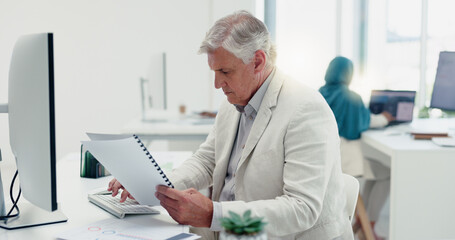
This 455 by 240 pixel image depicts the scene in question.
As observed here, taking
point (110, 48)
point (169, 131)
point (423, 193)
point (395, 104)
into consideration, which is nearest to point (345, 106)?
point (395, 104)

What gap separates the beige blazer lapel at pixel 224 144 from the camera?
63.5 inches

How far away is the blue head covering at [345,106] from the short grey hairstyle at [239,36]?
81.2 inches

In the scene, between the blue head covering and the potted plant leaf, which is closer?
the potted plant leaf

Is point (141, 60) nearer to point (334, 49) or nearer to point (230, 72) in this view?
point (334, 49)

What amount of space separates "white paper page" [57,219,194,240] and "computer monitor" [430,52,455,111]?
2.41m

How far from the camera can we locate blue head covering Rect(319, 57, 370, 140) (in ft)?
11.2

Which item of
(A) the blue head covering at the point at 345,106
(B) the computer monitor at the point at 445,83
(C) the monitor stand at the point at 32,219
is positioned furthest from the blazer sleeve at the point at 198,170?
(B) the computer monitor at the point at 445,83

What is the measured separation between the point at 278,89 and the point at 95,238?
26.9 inches

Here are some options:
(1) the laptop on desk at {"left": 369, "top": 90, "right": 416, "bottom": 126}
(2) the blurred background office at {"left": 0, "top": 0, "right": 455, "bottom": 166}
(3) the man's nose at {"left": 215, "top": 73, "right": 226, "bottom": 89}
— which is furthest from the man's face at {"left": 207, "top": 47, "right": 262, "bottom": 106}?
(2) the blurred background office at {"left": 0, "top": 0, "right": 455, "bottom": 166}

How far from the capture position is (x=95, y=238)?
3.88 feet

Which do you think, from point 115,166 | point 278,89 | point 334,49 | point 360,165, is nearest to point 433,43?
point 334,49

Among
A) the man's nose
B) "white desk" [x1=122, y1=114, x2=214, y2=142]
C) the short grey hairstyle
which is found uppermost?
the short grey hairstyle

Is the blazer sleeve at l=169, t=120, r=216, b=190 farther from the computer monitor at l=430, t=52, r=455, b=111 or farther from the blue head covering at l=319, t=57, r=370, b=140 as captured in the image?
the computer monitor at l=430, t=52, r=455, b=111

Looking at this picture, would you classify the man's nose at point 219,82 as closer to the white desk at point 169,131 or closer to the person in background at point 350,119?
the white desk at point 169,131
